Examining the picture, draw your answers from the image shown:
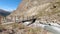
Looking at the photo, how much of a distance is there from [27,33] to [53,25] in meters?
12.4

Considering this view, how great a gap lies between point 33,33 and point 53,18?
569 inches

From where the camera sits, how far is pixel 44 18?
3478cm

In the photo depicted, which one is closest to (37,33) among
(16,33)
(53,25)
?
(16,33)

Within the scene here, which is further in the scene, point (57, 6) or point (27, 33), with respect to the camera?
point (57, 6)

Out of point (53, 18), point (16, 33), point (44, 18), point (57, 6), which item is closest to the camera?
point (16, 33)

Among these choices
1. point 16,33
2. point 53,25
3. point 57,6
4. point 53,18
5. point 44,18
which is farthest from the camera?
point 57,6

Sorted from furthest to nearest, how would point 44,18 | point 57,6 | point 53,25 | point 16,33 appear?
point 57,6
point 44,18
point 53,25
point 16,33

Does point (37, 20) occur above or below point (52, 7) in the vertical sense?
below

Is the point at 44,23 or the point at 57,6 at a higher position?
the point at 57,6

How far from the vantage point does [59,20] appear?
3078 centimetres

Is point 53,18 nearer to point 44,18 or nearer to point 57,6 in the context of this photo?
point 44,18

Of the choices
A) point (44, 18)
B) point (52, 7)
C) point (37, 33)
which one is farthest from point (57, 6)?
point (37, 33)

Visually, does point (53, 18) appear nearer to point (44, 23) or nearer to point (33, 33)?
point (44, 23)

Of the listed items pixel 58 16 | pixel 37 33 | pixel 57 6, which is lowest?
pixel 37 33
